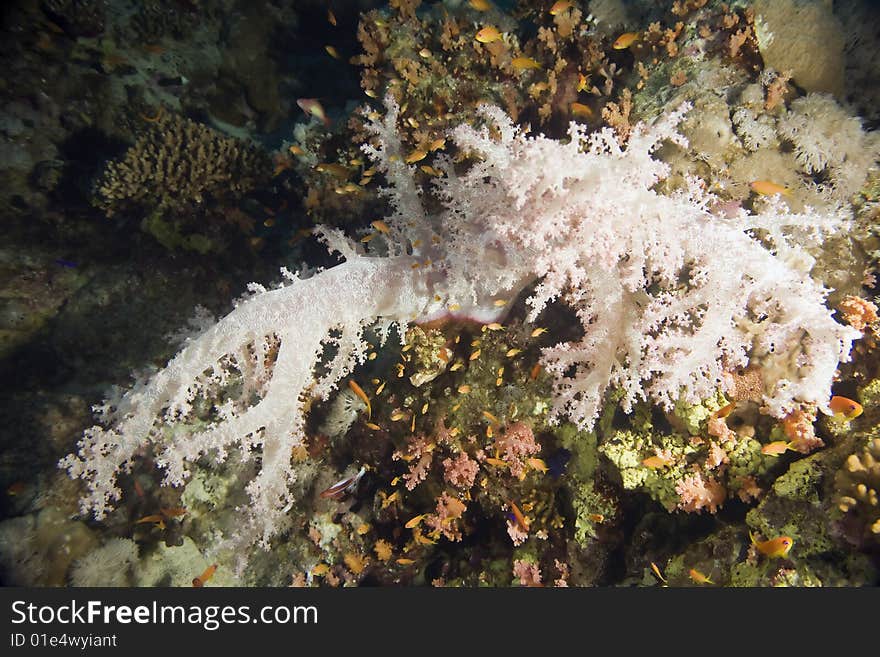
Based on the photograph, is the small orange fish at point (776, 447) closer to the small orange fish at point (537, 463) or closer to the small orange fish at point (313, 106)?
the small orange fish at point (537, 463)

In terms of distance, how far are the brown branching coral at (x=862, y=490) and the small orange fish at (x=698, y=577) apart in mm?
911

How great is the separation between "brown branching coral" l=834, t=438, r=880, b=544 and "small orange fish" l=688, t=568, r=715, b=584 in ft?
2.99

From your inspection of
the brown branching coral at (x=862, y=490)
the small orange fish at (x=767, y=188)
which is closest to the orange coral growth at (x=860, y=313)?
the brown branching coral at (x=862, y=490)

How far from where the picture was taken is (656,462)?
10.5 feet

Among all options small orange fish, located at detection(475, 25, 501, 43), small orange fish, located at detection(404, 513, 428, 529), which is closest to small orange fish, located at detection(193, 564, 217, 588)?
small orange fish, located at detection(404, 513, 428, 529)

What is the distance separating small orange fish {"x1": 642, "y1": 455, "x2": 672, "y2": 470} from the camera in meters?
3.19

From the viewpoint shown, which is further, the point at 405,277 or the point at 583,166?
the point at 405,277

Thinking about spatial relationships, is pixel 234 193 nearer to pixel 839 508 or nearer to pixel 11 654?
pixel 11 654

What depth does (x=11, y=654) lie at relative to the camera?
2.88 m

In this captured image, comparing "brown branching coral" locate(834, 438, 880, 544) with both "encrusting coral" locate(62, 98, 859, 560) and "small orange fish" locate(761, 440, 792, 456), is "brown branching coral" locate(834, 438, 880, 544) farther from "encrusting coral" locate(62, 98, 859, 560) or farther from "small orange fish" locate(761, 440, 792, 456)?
"encrusting coral" locate(62, 98, 859, 560)

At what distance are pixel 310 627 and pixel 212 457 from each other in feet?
7.26

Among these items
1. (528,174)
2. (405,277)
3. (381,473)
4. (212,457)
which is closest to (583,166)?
(528,174)

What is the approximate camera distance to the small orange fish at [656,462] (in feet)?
10.5

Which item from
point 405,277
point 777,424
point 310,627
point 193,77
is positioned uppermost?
point 193,77
